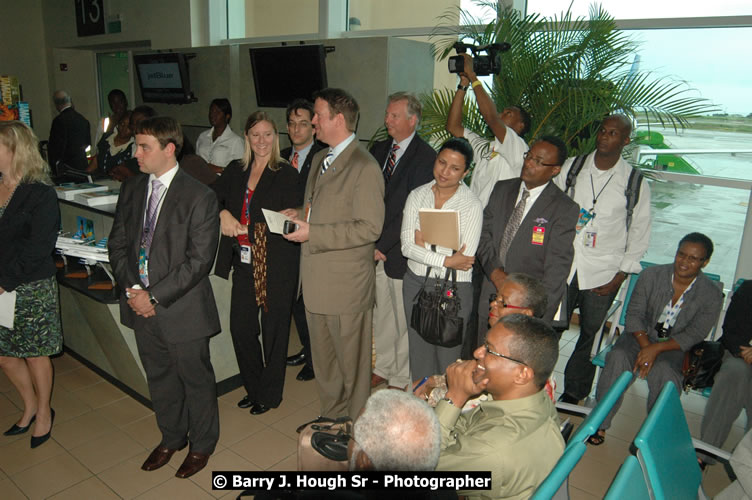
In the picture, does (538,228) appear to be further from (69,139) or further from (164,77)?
(164,77)

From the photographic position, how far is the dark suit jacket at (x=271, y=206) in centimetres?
294

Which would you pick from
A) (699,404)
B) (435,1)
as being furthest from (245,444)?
(435,1)

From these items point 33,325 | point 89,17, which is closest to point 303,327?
point 33,325

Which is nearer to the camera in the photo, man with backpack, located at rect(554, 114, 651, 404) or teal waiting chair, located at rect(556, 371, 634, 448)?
teal waiting chair, located at rect(556, 371, 634, 448)

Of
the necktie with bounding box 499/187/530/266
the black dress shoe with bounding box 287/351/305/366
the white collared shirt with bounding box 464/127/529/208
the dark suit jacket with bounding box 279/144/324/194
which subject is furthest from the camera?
the black dress shoe with bounding box 287/351/305/366

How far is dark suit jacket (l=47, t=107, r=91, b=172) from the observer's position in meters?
6.54

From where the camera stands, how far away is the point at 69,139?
6.56m

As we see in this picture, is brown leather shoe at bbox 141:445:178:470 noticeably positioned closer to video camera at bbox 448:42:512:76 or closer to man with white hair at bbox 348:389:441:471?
man with white hair at bbox 348:389:441:471

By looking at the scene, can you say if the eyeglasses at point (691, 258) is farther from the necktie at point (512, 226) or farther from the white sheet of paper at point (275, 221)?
the white sheet of paper at point (275, 221)

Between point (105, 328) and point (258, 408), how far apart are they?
1.07 metres

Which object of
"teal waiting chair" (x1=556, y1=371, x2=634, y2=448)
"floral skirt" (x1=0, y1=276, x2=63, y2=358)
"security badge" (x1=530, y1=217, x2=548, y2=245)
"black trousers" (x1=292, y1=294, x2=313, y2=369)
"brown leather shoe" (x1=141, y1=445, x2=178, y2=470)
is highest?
"security badge" (x1=530, y1=217, x2=548, y2=245)

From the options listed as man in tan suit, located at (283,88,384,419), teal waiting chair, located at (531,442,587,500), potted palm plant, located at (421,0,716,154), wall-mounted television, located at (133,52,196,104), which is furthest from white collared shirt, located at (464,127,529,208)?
wall-mounted television, located at (133,52,196,104)

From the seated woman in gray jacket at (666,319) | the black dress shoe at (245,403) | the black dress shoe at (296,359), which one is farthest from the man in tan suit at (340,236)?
the seated woman in gray jacket at (666,319)

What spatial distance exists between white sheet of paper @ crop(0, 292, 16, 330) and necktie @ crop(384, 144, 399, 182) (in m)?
2.27
